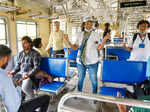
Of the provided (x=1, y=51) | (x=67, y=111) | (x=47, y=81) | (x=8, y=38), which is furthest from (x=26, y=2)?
(x=67, y=111)

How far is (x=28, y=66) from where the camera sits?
2.22m

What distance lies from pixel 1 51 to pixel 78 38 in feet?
4.12

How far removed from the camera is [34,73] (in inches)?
85.3

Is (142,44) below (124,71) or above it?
above

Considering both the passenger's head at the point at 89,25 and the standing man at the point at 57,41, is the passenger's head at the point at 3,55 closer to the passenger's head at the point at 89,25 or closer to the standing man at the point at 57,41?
the passenger's head at the point at 89,25

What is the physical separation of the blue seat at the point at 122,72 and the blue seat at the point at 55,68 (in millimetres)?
642

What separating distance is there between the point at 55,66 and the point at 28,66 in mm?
450

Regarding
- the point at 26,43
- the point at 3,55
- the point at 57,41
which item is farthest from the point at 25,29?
the point at 3,55

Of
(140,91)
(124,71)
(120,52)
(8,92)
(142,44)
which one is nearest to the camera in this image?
(8,92)

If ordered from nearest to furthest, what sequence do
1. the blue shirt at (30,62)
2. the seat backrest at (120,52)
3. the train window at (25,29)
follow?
the blue shirt at (30,62) < the seat backrest at (120,52) < the train window at (25,29)

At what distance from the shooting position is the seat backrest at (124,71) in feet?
6.08

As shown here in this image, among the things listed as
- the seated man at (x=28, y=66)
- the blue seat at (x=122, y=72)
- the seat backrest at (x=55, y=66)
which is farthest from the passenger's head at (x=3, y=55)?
the blue seat at (x=122, y=72)

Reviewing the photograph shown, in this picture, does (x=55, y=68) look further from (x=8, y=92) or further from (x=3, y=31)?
(x=3, y=31)

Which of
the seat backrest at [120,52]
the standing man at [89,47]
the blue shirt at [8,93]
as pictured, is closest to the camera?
the blue shirt at [8,93]
